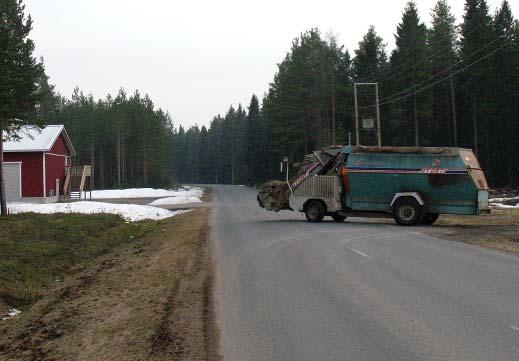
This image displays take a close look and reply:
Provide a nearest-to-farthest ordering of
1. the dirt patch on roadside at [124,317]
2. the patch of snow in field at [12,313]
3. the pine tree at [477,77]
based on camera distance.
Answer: the dirt patch on roadside at [124,317]
the patch of snow in field at [12,313]
the pine tree at [477,77]

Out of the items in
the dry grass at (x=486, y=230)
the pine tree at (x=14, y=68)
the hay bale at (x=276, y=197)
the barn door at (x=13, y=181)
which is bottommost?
the dry grass at (x=486, y=230)

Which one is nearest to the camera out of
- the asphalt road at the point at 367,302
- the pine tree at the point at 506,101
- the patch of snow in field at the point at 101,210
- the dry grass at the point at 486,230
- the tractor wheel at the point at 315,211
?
the asphalt road at the point at 367,302

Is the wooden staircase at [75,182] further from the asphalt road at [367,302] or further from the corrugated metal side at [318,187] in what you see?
the asphalt road at [367,302]

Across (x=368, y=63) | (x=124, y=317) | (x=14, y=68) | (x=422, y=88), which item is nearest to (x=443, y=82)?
(x=422, y=88)

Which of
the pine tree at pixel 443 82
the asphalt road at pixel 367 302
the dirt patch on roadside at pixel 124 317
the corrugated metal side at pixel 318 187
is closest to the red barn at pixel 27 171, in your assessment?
the corrugated metal side at pixel 318 187

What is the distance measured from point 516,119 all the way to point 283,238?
132 feet

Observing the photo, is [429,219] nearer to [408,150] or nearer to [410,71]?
[408,150]

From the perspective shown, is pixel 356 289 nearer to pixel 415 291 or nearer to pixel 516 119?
pixel 415 291

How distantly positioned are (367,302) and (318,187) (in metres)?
14.9

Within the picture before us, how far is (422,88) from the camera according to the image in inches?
2066

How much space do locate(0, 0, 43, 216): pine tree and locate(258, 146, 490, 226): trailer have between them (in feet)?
42.9

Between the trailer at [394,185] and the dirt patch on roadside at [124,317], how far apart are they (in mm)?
10806

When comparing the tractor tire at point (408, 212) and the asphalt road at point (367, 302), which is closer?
the asphalt road at point (367, 302)

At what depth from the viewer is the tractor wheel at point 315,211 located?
22609mm
